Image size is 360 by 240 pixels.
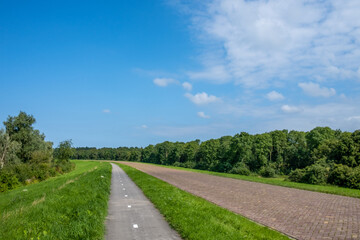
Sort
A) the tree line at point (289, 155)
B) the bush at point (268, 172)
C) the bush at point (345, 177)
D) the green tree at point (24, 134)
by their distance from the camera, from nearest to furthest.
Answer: the bush at point (345, 177) → the tree line at point (289, 155) → the green tree at point (24, 134) → the bush at point (268, 172)

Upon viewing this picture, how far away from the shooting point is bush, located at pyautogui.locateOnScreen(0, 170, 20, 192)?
31453 mm

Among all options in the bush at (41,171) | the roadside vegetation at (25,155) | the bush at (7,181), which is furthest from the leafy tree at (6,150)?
the bush at (7,181)

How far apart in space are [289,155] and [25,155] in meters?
60.7

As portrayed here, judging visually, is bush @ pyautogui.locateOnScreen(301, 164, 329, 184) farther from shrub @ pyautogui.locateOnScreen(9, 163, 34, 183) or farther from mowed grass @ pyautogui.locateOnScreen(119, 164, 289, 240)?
shrub @ pyautogui.locateOnScreen(9, 163, 34, 183)

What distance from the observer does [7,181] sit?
32.4m

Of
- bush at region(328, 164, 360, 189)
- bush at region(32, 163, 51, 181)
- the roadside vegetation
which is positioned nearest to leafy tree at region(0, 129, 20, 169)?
the roadside vegetation

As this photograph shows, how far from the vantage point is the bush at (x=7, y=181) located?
103 feet

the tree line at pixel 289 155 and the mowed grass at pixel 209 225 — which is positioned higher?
the tree line at pixel 289 155

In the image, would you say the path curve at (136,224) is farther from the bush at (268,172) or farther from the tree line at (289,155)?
the bush at (268,172)

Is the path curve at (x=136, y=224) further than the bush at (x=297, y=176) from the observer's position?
No

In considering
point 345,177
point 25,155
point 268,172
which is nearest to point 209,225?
point 345,177

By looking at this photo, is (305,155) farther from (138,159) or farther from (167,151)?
(138,159)

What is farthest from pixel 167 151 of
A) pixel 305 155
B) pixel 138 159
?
pixel 305 155

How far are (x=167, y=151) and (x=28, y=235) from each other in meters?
123
